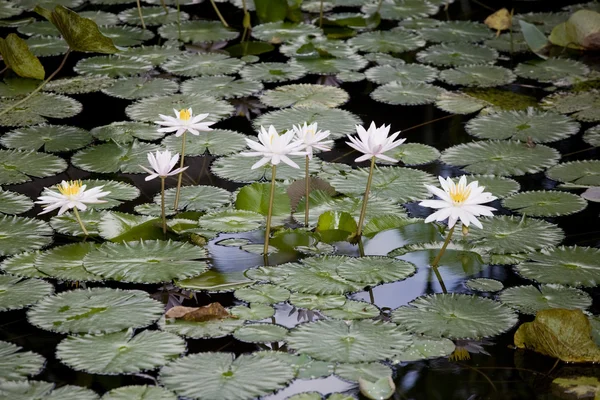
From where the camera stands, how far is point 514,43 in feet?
13.3

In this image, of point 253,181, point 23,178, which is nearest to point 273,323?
point 253,181

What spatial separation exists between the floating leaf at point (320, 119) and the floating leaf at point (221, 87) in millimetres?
270

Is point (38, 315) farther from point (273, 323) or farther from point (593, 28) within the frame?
point (593, 28)

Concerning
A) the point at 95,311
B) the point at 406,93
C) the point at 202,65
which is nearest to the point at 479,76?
the point at 406,93

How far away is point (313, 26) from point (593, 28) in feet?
4.17

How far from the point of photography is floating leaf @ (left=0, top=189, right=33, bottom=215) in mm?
2455

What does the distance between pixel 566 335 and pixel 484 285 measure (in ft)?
1.04

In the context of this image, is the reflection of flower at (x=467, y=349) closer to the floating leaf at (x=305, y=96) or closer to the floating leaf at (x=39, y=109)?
the floating leaf at (x=305, y=96)

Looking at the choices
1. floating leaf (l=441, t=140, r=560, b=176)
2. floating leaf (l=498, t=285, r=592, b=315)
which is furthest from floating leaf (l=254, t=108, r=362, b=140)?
floating leaf (l=498, t=285, r=592, b=315)

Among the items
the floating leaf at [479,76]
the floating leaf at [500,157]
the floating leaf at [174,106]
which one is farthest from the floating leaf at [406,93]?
the floating leaf at [174,106]

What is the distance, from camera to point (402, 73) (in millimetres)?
3602

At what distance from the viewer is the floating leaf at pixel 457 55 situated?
12.4 feet

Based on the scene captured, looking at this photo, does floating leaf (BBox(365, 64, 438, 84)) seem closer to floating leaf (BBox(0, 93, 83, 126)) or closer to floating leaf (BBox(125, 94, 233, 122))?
floating leaf (BBox(125, 94, 233, 122))

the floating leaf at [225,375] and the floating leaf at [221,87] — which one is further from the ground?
the floating leaf at [225,375]
